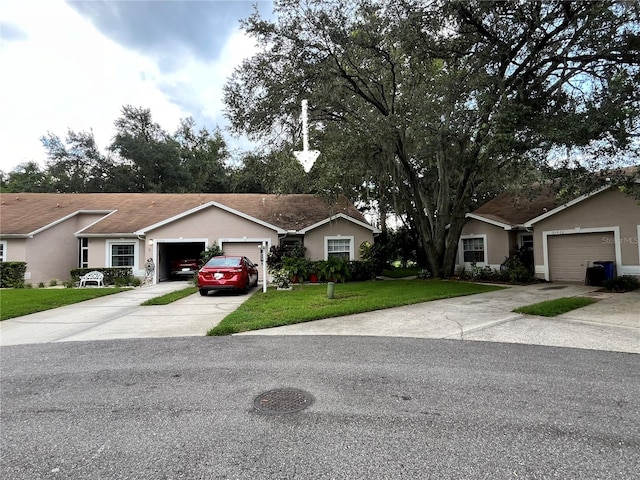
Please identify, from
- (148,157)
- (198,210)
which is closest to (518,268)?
(198,210)

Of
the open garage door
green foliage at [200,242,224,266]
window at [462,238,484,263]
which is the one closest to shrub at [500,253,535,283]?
window at [462,238,484,263]

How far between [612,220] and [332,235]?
1199 centimetres

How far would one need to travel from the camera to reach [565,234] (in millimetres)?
15531

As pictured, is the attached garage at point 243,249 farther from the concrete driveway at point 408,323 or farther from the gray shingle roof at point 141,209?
the concrete driveway at point 408,323

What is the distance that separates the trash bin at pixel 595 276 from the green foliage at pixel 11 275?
24.5m

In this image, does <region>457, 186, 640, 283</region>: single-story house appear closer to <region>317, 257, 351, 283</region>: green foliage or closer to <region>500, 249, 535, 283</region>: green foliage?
<region>500, 249, 535, 283</region>: green foliage

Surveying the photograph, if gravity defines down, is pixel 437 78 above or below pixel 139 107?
below

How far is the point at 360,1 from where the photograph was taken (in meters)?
12.0

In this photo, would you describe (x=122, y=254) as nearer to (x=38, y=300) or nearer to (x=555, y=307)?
(x=38, y=300)

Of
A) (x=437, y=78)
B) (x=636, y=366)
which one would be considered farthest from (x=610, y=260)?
(x=636, y=366)

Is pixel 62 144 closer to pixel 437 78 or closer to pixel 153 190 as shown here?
pixel 153 190

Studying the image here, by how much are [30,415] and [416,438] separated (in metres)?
3.92

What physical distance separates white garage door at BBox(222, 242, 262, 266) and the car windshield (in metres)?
4.58

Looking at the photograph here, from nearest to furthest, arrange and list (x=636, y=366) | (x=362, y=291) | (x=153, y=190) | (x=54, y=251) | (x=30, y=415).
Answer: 1. (x=30, y=415)
2. (x=636, y=366)
3. (x=362, y=291)
4. (x=54, y=251)
5. (x=153, y=190)
